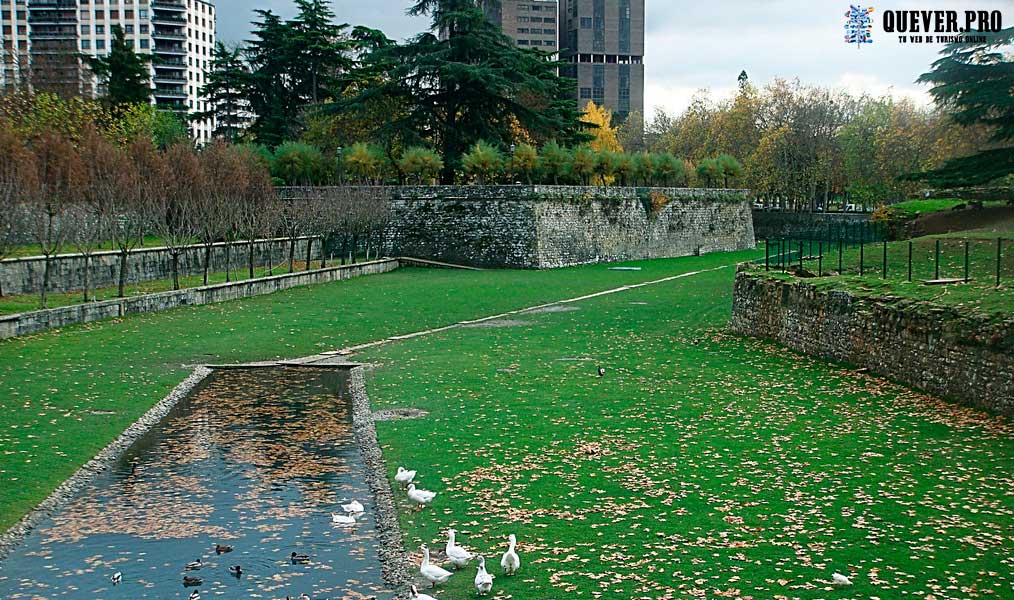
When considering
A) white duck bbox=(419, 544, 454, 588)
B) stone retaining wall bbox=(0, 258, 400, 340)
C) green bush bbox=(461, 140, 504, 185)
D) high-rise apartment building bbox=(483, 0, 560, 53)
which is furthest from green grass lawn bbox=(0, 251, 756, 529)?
high-rise apartment building bbox=(483, 0, 560, 53)

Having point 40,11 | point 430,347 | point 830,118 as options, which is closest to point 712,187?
point 830,118

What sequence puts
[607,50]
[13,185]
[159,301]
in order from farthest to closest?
[607,50]
[159,301]
[13,185]

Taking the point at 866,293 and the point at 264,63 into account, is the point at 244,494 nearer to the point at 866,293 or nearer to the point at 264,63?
the point at 866,293

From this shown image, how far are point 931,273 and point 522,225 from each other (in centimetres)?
2746

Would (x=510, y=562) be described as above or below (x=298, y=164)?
below

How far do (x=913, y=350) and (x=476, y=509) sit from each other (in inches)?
381

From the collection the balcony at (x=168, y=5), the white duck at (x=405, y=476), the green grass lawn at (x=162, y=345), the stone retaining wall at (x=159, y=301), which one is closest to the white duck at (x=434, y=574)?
the white duck at (x=405, y=476)

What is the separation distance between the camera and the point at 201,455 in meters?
13.4

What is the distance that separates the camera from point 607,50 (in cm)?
13050

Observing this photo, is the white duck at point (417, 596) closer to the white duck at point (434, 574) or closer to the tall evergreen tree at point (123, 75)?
the white duck at point (434, 574)

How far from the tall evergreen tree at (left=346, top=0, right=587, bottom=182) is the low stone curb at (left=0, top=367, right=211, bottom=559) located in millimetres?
36585

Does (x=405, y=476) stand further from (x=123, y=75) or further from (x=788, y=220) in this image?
(x=788, y=220)

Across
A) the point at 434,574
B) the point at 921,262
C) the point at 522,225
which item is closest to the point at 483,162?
the point at 522,225

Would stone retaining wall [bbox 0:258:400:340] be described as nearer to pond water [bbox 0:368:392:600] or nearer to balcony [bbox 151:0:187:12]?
pond water [bbox 0:368:392:600]
